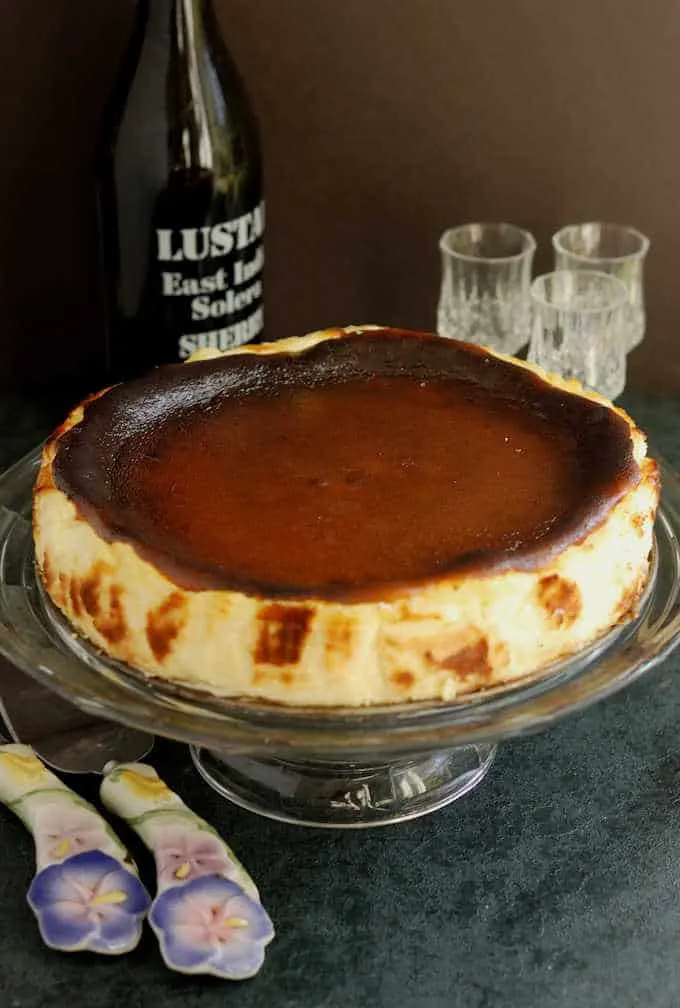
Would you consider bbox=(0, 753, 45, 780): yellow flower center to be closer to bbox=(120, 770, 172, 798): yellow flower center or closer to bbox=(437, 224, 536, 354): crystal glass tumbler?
bbox=(120, 770, 172, 798): yellow flower center

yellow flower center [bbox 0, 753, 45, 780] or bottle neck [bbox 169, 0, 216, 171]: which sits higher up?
bottle neck [bbox 169, 0, 216, 171]

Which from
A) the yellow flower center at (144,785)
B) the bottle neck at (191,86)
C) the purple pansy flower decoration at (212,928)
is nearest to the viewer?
the purple pansy flower decoration at (212,928)

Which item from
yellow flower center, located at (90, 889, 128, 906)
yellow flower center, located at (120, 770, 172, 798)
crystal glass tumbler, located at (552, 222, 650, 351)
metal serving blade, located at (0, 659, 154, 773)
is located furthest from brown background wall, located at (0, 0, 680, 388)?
yellow flower center, located at (90, 889, 128, 906)

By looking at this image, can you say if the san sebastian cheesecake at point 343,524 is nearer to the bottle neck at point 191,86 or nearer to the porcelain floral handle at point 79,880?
the porcelain floral handle at point 79,880

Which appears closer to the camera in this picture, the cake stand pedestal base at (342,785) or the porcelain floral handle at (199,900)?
the porcelain floral handle at (199,900)

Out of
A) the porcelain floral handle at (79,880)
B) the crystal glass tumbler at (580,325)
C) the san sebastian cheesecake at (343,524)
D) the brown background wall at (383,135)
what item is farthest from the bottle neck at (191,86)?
the porcelain floral handle at (79,880)

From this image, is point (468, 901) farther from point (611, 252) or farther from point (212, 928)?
point (611, 252)

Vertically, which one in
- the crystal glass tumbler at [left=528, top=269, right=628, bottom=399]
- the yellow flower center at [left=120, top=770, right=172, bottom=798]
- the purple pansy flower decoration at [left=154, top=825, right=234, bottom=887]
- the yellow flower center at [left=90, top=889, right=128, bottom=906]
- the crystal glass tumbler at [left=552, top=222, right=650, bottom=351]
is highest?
the crystal glass tumbler at [left=552, top=222, right=650, bottom=351]
